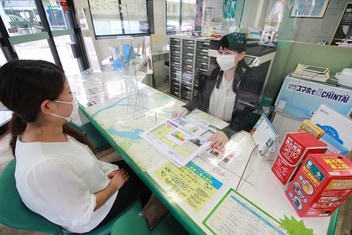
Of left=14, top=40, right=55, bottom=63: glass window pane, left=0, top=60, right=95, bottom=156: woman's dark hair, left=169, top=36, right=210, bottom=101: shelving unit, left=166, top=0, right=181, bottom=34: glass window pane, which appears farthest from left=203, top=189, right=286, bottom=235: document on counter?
left=166, top=0, right=181, bottom=34: glass window pane

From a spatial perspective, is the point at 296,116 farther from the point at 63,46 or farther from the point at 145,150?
the point at 63,46

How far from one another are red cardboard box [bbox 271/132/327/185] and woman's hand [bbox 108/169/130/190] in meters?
0.80

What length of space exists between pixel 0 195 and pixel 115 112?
791 millimetres

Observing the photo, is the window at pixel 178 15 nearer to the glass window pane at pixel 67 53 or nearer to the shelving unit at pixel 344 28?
the glass window pane at pixel 67 53

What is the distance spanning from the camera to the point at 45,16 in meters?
2.20

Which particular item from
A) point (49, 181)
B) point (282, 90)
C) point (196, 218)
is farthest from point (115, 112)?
point (282, 90)

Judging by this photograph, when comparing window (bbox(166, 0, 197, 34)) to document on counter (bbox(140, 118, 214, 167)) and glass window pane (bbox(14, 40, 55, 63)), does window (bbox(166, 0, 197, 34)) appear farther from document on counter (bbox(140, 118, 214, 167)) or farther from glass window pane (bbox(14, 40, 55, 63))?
document on counter (bbox(140, 118, 214, 167))

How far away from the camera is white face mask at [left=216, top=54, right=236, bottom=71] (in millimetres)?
1187

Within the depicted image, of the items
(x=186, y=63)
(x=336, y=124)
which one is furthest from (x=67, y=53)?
(x=336, y=124)

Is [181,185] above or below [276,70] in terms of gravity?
below

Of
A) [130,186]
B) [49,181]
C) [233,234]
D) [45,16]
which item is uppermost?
[45,16]

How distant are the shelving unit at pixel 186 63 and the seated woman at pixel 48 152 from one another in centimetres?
195

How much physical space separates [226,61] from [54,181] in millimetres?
1211

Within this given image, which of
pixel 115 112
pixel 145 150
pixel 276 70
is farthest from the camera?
pixel 276 70
